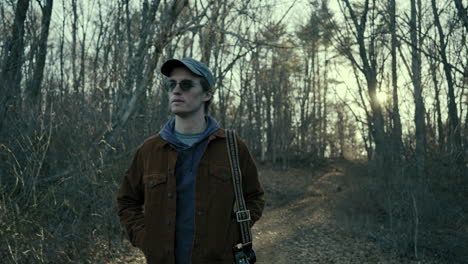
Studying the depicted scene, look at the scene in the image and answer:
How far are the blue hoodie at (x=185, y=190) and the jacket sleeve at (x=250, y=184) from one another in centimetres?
28

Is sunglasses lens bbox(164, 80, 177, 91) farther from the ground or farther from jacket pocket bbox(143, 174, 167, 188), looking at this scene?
the ground

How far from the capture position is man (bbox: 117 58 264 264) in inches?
89.4

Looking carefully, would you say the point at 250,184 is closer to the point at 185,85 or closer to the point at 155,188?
the point at 155,188

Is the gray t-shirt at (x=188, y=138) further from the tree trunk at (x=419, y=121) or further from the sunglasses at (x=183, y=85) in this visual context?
the tree trunk at (x=419, y=121)

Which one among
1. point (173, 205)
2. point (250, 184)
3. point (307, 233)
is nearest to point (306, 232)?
point (307, 233)

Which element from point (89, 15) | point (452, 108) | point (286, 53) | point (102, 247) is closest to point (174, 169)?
point (102, 247)

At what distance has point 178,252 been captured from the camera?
2297 millimetres

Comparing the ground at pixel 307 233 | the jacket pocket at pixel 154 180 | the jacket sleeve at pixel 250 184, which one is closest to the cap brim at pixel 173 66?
the jacket sleeve at pixel 250 184

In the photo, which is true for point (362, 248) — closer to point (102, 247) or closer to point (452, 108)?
point (102, 247)

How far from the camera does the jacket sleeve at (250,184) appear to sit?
8.42 feet

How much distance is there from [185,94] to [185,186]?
0.58m

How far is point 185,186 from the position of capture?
234 cm

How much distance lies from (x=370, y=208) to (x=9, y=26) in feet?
37.7

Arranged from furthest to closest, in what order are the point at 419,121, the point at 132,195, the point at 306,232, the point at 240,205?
the point at 419,121 < the point at 306,232 < the point at 132,195 < the point at 240,205
